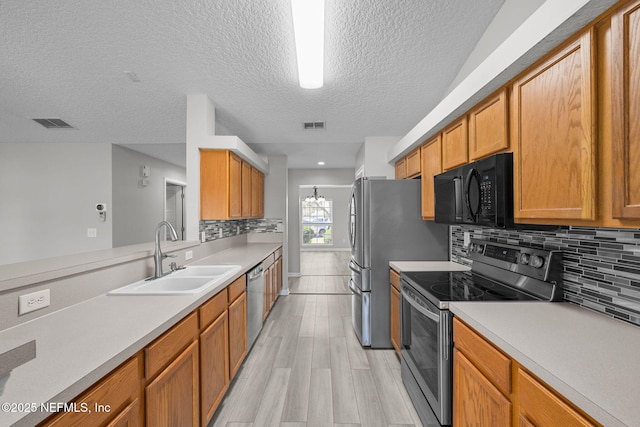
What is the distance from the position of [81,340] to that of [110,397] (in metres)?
0.27

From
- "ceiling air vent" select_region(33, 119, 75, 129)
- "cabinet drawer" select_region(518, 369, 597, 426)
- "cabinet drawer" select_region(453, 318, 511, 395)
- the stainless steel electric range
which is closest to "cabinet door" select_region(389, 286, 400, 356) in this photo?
the stainless steel electric range

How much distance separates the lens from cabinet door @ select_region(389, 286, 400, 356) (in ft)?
7.98

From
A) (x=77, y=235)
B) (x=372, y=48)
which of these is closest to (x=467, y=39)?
(x=372, y=48)

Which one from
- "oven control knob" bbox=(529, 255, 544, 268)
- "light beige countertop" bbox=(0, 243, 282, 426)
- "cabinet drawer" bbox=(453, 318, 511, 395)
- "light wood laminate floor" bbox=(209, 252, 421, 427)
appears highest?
"oven control knob" bbox=(529, 255, 544, 268)

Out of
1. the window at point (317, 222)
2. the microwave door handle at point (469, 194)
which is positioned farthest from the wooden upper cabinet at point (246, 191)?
the window at point (317, 222)

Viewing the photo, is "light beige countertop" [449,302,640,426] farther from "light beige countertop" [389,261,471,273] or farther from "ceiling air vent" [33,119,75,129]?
"ceiling air vent" [33,119,75,129]

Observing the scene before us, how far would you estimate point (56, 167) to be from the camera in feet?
13.7

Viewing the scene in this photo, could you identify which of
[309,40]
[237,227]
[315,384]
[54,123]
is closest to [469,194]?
[309,40]

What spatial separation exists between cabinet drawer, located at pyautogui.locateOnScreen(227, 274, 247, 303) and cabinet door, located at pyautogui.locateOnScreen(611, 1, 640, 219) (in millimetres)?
2102

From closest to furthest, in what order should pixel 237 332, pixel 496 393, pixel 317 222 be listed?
1. pixel 496 393
2. pixel 237 332
3. pixel 317 222

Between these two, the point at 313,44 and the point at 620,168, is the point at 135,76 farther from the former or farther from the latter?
the point at 620,168

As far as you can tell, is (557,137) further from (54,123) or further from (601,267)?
(54,123)

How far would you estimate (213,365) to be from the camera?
5.54ft

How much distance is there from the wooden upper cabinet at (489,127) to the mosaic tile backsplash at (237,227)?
265cm
